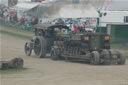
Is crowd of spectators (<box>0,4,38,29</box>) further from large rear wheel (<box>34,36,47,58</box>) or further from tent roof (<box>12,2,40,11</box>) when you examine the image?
large rear wheel (<box>34,36,47,58</box>)

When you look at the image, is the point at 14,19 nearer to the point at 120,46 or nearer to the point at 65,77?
the point at 120,46

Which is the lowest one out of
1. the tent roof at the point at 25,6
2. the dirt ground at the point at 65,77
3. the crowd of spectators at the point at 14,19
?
the dirt ground at the point at 65,77

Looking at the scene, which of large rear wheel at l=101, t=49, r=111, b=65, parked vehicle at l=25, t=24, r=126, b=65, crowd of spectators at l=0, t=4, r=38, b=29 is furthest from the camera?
crowd of spectators at l=0, t=4, r=38, b=29

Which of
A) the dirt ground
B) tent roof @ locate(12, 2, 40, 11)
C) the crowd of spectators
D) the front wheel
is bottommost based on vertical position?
the dirt ground

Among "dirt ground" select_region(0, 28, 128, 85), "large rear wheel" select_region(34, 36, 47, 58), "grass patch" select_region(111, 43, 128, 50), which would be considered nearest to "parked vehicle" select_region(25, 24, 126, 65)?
"large rear wheel" select_region(34, 36, 47, 58)

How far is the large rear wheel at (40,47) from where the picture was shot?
19.4 meters

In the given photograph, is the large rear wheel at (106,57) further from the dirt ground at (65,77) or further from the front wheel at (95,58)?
the dirt ground at (65,77)

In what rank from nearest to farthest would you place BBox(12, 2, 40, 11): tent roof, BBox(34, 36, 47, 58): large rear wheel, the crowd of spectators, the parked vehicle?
1. the parked vehicle
2. BBox(34, 36, 47, 58): large rear wheel
3. BBox(12, 2, 40, 11): tent roof
4. the crowd of spectators

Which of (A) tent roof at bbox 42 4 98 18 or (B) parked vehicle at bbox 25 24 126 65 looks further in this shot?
(A) tent roof at bbox 42 4 98 18

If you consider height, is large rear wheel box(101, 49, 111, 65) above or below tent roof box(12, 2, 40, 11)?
below

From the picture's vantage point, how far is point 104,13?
27.4 meters

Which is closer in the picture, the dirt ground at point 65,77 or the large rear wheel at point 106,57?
the dirt ground at point 65,77

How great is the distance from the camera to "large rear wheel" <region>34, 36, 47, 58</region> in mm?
19425

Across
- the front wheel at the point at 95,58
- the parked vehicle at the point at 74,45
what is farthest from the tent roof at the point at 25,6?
the front wheel at the point at 95,58
